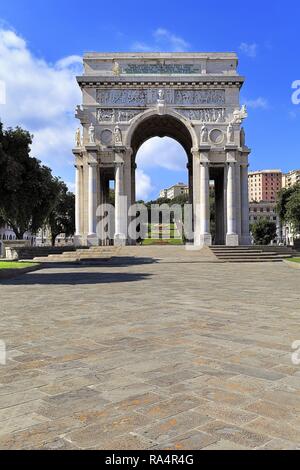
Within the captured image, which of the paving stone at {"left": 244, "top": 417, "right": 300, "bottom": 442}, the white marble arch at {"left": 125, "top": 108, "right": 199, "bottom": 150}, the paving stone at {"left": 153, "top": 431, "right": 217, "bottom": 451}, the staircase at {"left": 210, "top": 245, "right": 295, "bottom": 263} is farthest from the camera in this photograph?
the white marble arch at {"left": 125, "top": 108, "right": 199, "bottom": 150}

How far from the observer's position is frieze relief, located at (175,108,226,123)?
140 ft

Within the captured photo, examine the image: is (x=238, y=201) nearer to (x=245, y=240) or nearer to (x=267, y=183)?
(x=245, y=240)

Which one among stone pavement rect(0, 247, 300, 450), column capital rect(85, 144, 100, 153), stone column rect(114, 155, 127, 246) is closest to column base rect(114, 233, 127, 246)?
stone column rect(114, 155, 127, 246)

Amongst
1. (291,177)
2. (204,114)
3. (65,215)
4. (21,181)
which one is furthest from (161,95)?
(291,177)

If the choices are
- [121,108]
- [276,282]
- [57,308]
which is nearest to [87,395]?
[57,308]

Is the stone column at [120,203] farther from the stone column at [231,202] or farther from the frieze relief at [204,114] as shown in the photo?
the stone column at [231,202]

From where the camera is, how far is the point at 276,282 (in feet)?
56.1

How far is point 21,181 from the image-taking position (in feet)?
80.7

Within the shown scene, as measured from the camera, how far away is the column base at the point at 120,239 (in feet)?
136

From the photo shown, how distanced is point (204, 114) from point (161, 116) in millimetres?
4002

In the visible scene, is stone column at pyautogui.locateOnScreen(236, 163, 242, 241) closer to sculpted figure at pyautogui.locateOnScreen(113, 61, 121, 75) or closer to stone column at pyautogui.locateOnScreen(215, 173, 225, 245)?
stone column at pyautogui.locateOnScreen(215, 173, 225, 245)

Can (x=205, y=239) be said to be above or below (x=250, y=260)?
above
